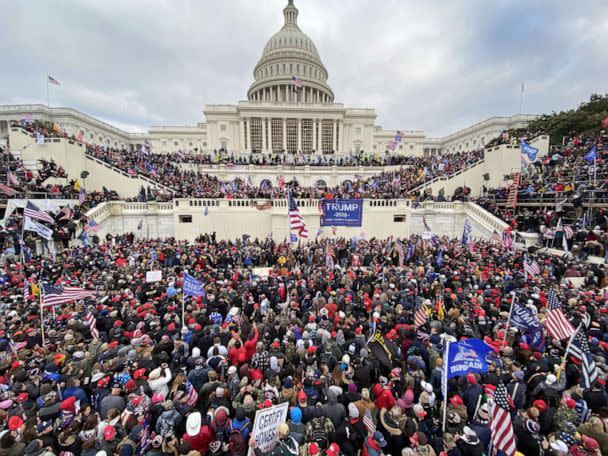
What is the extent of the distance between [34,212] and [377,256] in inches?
683

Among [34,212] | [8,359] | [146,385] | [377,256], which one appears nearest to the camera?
[146,385]

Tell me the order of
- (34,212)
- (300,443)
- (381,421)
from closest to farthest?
(300,443)
(381,421)
(34,212)

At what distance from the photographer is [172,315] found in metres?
8.07

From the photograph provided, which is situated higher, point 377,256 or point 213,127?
point 213,127

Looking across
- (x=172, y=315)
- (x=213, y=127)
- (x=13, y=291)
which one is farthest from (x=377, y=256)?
(x=213, y=127)

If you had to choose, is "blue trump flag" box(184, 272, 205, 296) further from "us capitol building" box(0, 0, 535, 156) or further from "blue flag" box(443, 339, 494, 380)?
"us capitol building" box(0, 0, 535, 156)

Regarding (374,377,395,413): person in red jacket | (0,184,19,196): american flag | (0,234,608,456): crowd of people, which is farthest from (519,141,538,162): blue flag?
(0,184,19,196): american flag

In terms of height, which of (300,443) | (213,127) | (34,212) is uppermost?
(213,127)

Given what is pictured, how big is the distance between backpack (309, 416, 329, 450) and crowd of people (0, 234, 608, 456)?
0.02m

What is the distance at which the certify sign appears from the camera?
3814 mm

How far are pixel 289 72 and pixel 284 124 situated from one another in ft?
83.2

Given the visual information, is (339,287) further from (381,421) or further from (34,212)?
(34,212)

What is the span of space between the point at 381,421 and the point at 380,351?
177 cm

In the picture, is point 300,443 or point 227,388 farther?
point 227,388
